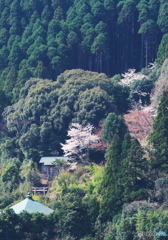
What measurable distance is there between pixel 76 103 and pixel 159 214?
1473cm

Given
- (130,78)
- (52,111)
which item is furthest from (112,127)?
(130,78)

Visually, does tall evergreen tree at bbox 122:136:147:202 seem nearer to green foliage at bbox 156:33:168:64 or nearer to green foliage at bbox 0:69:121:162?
green foliage at bbox 0:69:121:162

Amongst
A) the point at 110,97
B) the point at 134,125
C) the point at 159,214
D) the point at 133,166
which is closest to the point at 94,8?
the point at 110,97

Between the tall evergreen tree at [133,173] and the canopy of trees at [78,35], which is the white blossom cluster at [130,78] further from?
the tall evergreen tree at [133,173]

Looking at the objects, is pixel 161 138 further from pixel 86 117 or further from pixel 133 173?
pixel 86 117

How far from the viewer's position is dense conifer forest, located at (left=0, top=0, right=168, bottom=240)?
117ft

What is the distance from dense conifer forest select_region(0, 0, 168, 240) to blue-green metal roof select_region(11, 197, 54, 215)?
640 mm

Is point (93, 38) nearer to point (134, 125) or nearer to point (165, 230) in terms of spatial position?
point (134, 125)

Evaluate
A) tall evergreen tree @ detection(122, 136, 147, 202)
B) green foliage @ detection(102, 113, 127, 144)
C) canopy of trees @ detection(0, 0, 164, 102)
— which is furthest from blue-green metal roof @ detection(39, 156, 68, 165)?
canopy of trees @ detection(0, 0, 164, 102)

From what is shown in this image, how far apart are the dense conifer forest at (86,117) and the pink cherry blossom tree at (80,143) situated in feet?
0.22

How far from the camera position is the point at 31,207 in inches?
1451

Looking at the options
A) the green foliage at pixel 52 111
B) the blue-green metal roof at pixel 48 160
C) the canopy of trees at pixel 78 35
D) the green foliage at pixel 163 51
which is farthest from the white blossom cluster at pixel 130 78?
the blue-green metal roof at pixel 48 160

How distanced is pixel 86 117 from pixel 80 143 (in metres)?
2.48

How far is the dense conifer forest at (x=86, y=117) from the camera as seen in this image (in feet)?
117
